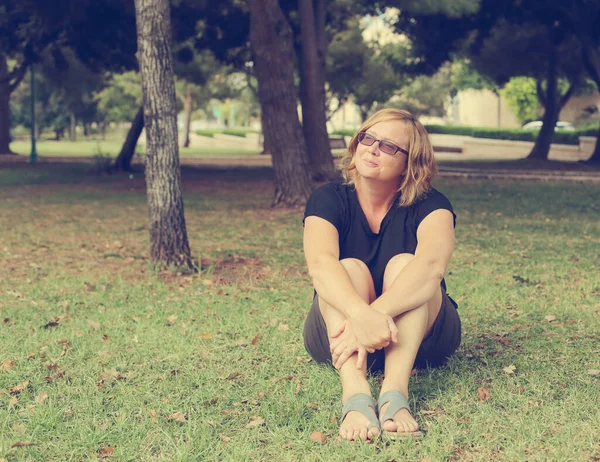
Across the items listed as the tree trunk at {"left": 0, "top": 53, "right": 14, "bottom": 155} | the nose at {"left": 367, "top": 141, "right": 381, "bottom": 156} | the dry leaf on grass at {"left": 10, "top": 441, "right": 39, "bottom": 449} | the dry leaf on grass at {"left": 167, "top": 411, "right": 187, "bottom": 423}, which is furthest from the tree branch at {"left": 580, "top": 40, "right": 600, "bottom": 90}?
the dry leaf on grass at {"left": 10, "top": 441, "right": 39, "bottom": 449}

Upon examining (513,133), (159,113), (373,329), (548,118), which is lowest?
(373,329)

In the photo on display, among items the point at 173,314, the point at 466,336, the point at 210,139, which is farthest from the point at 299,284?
the point at 210,139

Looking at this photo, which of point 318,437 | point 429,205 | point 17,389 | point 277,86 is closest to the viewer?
point 318,437

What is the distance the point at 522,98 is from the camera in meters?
56.1

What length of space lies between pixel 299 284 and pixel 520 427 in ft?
12.5

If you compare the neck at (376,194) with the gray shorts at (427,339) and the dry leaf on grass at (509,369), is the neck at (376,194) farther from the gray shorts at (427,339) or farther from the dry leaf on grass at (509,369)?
the dry leaf on grass at (509,369)

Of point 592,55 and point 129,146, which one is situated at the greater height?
point 592,55

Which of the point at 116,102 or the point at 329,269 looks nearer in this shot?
the point at 329,269

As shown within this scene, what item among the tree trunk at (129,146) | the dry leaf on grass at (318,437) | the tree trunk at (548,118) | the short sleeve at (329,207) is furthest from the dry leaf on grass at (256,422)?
the tree trunk at (548,118)

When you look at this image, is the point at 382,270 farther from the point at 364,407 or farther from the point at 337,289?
the point at 364,407

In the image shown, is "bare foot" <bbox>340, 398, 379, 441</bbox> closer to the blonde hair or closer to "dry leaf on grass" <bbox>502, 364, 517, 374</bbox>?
the blonde hair

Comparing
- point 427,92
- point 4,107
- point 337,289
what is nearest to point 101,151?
point 4,107

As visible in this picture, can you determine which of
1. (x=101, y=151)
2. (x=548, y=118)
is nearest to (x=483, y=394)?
(x=548, y=118)

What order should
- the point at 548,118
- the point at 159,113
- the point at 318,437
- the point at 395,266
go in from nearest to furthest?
the point at 318,437, the point at 395,266, the point at 159,113, the point at 548,118
